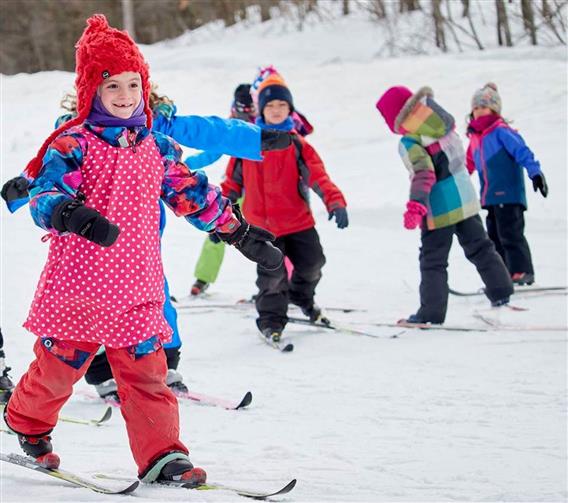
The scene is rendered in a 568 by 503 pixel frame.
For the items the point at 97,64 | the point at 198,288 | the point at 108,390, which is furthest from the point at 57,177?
the point at 198,288

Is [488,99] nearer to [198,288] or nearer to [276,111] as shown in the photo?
[276,111]

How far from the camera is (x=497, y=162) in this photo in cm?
731

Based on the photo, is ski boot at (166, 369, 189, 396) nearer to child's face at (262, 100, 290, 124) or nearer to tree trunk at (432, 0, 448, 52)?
child's face at (262, 100, 290, 124)

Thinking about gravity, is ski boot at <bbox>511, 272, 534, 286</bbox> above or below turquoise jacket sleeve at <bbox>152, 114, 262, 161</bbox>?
below

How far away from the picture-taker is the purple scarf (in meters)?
2.79

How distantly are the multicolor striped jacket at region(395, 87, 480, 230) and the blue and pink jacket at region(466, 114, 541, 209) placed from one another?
1363 mm

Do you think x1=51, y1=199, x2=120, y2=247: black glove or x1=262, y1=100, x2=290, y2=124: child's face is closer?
x1=51, y1=199, x2=120, y2=247: black glove

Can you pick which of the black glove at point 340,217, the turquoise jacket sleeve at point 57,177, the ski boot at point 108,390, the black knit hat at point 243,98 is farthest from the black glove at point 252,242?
the black knit hat at point 243,98

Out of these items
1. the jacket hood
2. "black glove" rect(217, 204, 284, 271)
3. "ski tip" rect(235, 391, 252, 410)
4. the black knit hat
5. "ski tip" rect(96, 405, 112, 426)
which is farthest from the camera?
the black knit hat

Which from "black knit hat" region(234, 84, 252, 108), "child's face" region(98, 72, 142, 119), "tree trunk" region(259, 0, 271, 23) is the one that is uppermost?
"tree trunk" region(259, 0, 271, 23)

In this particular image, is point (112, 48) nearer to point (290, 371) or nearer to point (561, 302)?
point (290, 371)

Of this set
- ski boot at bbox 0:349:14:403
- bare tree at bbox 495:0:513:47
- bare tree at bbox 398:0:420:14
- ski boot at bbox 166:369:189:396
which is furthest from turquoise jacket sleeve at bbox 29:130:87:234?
bare tree at bbox 398:0:420:14

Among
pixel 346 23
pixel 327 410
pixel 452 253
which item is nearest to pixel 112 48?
pixel 327 410

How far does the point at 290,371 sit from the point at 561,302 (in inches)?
107
